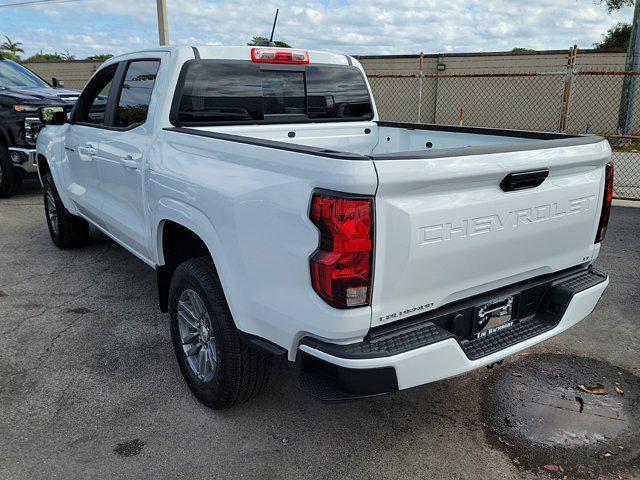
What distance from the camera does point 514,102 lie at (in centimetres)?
2047

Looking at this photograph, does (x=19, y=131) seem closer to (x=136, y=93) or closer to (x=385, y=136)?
(x=136, y=93)

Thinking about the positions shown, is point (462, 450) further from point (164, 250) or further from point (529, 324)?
point (164, 250)

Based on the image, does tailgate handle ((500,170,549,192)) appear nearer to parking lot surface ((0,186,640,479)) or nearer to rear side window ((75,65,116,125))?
parking lot surface ((0,186,640,479))

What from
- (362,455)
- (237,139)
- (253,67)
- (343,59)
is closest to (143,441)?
(362,455)

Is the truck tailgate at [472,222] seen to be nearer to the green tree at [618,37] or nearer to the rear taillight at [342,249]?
the rear taillight at [342,249]

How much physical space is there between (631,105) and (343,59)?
41.8 ft

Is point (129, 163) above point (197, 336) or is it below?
above

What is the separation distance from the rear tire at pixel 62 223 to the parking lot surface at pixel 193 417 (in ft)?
4.71

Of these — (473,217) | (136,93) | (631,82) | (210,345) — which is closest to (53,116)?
(136,93)

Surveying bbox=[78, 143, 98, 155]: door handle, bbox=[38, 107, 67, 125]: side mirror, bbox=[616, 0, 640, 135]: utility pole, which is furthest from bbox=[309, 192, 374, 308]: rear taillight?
bbox=[616, 0, 640, 135]: utility pole

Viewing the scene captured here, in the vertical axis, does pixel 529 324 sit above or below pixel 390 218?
below

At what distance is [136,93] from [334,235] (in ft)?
8.11

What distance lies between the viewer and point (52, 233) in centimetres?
626

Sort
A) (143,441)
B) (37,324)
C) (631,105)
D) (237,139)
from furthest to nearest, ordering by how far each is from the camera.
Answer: (631,105)
(37,324)
(143,441)
(237,139)
